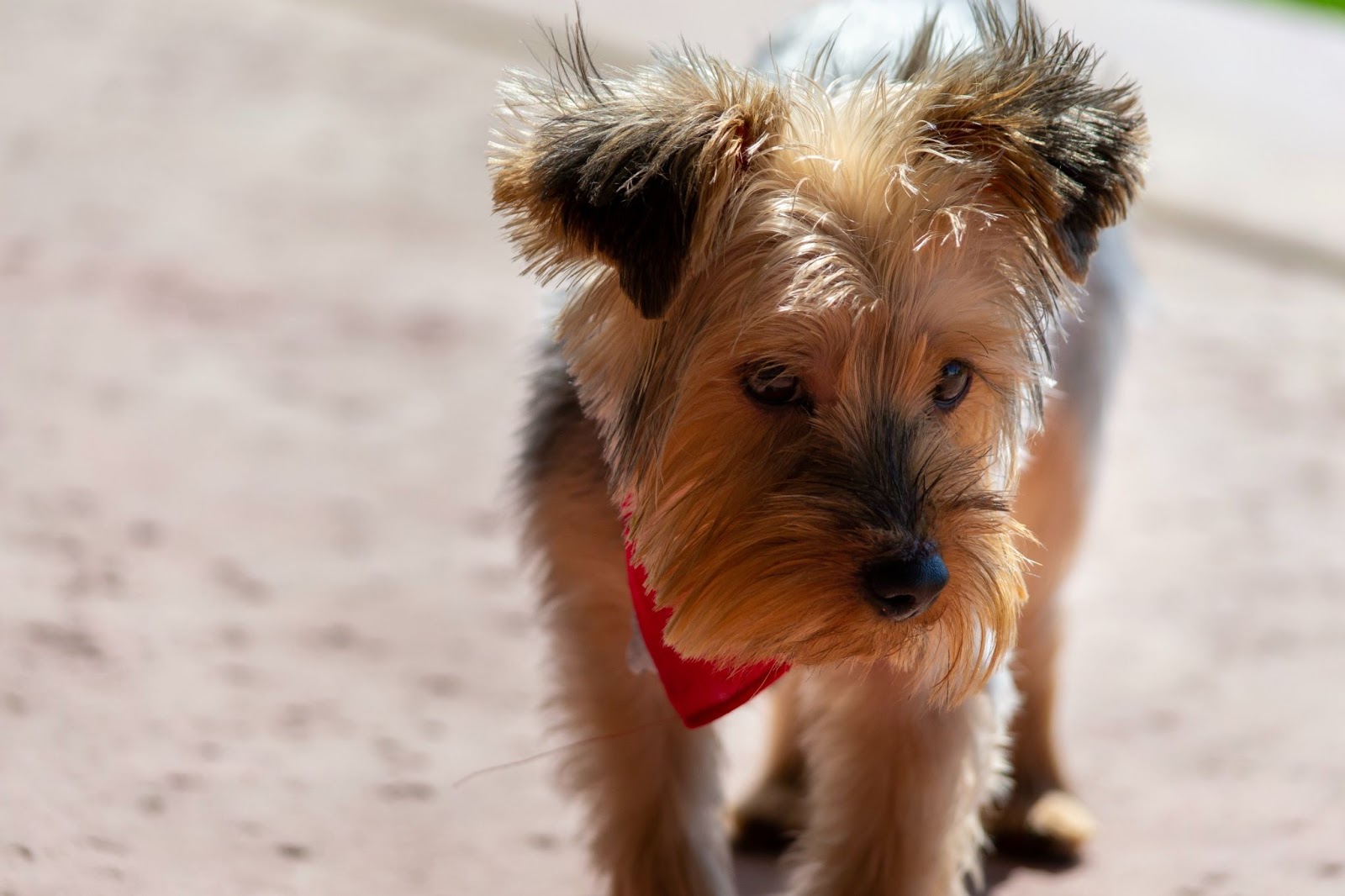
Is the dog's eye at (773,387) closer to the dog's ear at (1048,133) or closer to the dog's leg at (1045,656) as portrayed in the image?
the dog's ear at (1048,133)

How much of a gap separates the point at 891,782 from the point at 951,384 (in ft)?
3.00

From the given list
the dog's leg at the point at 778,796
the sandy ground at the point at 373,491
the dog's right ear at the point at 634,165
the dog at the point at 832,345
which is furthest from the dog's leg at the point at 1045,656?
the dog's right ear at the point at 634,165

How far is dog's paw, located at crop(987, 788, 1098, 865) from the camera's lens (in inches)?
179

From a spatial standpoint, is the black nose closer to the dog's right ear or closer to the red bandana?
the red bandana

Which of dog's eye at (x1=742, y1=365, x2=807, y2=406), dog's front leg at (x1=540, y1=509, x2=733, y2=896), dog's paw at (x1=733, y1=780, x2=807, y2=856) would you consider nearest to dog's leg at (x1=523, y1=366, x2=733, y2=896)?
dog's front leg at (x1=540, y1=509, x2=733, y2=896)

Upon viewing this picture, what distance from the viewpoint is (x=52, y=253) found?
7516 millimetres

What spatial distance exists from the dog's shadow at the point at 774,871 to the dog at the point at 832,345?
94cm

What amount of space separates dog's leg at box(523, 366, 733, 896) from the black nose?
802 millimetres

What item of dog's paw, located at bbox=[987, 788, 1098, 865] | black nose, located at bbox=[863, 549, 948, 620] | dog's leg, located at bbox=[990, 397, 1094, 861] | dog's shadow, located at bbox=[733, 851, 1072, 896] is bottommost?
dog's shadow, located at bbox=[733, 851, 1072, 896]

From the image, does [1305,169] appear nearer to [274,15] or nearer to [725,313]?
[274,15]

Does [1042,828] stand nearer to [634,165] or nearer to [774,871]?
[774,871]

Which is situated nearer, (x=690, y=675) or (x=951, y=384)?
(x=951, y=384)

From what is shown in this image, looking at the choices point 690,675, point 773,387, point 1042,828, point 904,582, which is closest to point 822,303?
point 773,387

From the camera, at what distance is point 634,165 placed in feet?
9.35
